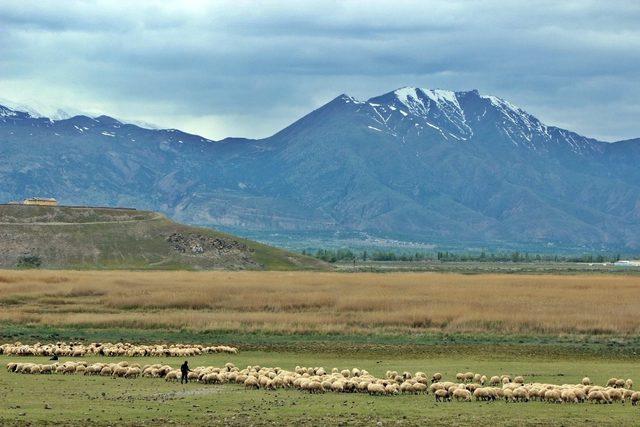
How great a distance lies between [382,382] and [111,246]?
146 m

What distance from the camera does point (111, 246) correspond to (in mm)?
183625

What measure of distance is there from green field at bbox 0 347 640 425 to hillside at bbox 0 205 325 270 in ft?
424

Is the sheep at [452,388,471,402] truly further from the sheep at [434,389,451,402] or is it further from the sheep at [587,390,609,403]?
the sheep at [587,390,609,403]

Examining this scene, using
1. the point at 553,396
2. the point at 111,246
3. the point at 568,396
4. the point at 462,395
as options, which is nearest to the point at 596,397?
the point at 568,396

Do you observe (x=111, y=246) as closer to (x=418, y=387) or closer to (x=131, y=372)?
(x=131, y=372)

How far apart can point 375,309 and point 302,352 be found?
27.8m

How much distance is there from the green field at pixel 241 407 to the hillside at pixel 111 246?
129174 millimetres

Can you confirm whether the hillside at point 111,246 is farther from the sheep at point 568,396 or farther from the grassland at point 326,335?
the sheep at point 568,396

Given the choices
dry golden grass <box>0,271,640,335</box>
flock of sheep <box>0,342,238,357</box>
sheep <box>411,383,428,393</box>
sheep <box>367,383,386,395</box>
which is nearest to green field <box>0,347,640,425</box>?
sheep <box>367,383,386,395</box>

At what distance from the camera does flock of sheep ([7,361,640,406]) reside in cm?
3997

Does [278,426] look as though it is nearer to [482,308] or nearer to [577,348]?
[577,348]

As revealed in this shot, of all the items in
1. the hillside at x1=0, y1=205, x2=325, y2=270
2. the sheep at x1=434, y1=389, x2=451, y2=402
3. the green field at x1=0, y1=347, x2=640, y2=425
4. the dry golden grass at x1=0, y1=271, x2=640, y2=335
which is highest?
the hillside at x1=0, y1=205, x2=325, y2=270

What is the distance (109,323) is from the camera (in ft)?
252

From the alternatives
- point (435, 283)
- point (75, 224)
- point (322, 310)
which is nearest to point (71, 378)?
point (322, 310)
